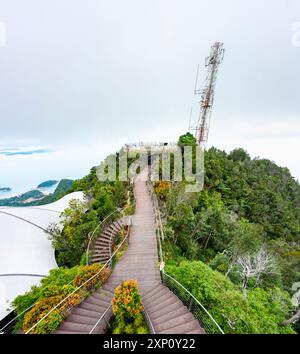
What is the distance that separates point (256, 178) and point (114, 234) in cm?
2187

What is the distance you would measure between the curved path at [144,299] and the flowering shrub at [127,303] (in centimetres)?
41

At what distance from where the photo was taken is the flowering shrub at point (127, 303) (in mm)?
5605

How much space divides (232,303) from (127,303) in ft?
12.2

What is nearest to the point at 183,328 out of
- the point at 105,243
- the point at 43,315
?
the point at 43,315

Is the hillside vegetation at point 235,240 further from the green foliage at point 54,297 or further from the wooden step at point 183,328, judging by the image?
the green foliage at point 54,297

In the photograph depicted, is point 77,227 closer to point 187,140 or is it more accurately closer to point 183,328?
point 183,328

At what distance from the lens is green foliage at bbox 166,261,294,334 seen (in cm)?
591

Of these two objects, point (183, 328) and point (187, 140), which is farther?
point (187, 140)

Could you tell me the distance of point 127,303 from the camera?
18.4ft

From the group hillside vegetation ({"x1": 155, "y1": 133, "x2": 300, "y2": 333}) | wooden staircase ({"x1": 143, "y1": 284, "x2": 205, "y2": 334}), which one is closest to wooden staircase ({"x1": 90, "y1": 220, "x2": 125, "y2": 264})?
hillside vegetation ({"x1": 155, "y1": 133, "x2": 300, "y2": 333})

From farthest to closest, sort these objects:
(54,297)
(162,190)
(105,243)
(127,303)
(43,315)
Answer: (162,190)
(105,243)
(54,297)
(127,303)
(43,315)

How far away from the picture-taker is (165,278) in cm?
726
